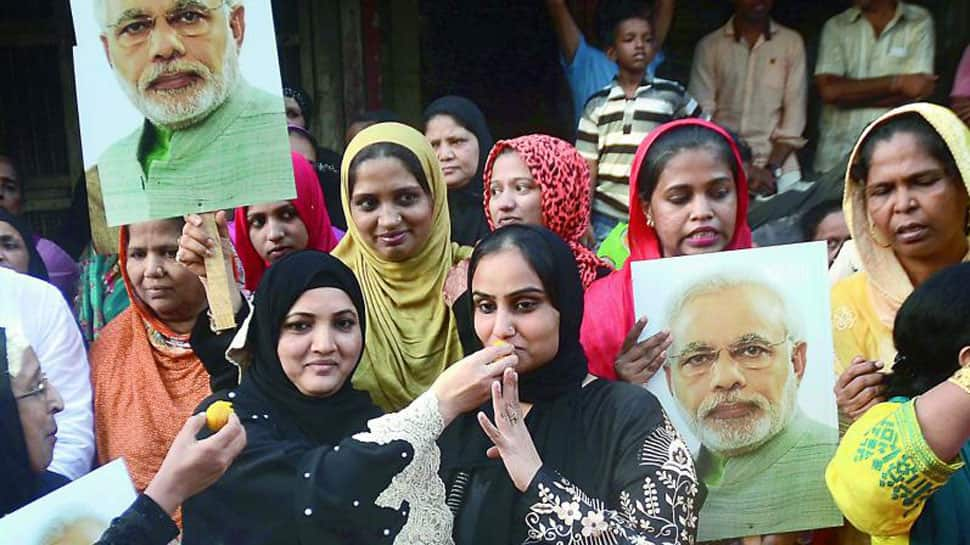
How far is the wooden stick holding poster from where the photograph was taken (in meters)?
2.70

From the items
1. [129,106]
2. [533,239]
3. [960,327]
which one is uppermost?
[129,106]

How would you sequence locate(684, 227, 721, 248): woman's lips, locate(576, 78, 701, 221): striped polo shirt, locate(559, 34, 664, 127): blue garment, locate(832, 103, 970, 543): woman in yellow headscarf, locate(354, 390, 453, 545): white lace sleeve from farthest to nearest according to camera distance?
locate(559, 34, 664, 127): blue garment < locate(576, 78, 701, 221): striped polo shirt < locate(684, 227, 721, 248): woman's lips < locate(832, 103, 970, 543): woman in yellow headscarf < locate(354, 390, 453, 545): white lace sleeve

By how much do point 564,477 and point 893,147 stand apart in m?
1.12

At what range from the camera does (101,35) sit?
2768 mm

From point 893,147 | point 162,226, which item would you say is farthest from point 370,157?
point 893,147

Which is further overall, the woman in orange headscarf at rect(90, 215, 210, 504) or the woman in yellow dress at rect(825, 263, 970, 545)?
the woman in orange headscarf at rect(90, 215, 210, 504)

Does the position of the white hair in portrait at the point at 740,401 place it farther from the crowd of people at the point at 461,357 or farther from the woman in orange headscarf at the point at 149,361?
the woman in orange headscarf at the point at 149,361

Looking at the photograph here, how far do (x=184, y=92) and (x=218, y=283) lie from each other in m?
0.46

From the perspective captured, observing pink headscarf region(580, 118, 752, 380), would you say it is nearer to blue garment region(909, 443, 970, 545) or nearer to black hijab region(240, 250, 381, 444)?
black hijab region(240, 250, 381, 444)

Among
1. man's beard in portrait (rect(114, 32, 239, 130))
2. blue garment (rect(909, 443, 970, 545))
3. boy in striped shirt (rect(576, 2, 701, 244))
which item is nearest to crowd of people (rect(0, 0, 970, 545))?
blue garment (rect(909, 443, 970, 545))

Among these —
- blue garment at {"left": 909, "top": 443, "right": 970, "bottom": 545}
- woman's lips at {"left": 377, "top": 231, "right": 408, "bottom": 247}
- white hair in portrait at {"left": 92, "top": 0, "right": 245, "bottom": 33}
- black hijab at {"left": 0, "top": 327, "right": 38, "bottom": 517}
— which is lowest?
blue garment at {"left": 909, "top": 443, "right": 970, "bottom": 545}

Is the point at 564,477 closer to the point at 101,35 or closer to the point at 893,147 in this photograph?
the point at 893,147

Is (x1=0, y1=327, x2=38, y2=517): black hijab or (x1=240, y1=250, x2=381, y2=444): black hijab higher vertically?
(x1=240, y1=250, x2=381, y2=444): black hijab

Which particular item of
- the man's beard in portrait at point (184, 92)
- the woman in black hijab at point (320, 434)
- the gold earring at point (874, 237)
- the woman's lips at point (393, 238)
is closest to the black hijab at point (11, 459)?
the woman in black hijab at point (320, 434)
